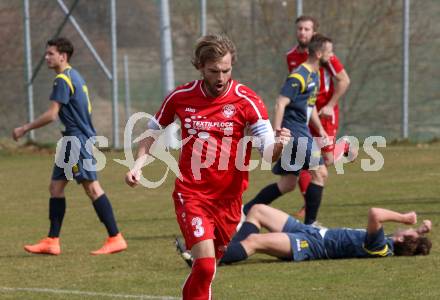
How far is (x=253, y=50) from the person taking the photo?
22.6 metres

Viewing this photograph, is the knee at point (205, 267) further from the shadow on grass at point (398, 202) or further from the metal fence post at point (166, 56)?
the metal fence post at point (166, 56)

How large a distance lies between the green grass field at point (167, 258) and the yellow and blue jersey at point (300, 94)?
1.16 m

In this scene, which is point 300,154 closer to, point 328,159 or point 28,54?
point 328,159

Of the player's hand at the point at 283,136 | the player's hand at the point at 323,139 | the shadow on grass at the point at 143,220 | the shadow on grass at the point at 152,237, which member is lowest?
the shadow on grass at the point at 143,220

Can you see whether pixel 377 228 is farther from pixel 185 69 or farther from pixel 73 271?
pixel 185 69

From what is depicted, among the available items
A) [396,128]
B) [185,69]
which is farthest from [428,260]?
[185,69]

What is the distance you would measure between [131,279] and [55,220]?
76.8 inches

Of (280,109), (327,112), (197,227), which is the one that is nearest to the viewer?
(197,227)

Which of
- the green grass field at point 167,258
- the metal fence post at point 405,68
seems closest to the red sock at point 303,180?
the green grass field at point 167,258

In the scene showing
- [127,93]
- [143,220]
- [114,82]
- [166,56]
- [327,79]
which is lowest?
[143,220]

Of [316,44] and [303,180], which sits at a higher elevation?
[316,44]

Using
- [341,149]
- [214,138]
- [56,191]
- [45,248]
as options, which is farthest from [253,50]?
[214,138]

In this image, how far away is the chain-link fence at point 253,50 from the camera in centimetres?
2170

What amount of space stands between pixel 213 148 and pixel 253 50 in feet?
53.2
